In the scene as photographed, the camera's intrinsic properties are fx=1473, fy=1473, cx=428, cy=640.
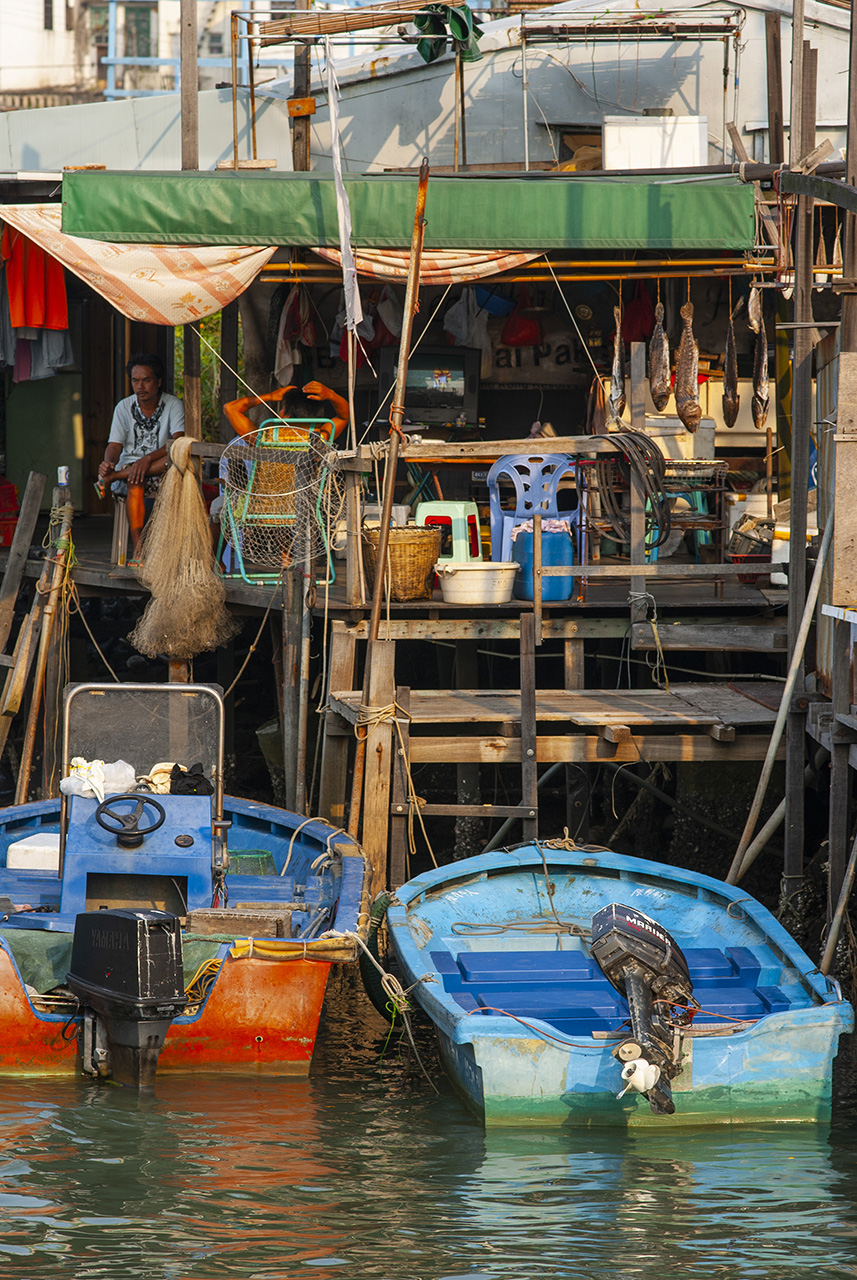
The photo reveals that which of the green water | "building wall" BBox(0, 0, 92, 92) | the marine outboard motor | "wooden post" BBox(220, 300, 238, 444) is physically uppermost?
"building wall" BBox(0, 0, 92, 92)

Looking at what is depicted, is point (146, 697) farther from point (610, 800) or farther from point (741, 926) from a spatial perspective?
point (610, 800)

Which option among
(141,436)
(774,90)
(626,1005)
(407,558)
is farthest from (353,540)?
(774,90)

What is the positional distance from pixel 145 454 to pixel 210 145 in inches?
242

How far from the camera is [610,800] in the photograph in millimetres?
10859

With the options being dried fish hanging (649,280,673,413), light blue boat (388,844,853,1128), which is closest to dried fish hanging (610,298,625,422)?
dried fish hanging (649,280,673,413)

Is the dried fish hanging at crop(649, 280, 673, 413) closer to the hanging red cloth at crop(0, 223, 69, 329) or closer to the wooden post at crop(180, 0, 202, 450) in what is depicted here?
the wooden post at crop(180, 0, 202, 450)

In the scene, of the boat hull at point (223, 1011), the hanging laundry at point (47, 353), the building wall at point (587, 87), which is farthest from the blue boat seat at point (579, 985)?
the building wall at point (587, 87)

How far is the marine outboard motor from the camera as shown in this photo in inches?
228

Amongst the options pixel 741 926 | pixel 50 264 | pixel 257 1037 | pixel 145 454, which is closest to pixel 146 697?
pixel 257 1037

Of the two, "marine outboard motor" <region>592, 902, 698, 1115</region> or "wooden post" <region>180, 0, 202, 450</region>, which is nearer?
"marine outboard motor" <region>592, 902, 698, 1115</region>

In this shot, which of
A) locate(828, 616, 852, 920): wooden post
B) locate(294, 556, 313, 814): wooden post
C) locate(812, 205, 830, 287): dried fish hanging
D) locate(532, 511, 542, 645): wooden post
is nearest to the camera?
locate(828, 616, 852, 920): wooden post

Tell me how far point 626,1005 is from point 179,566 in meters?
5.05

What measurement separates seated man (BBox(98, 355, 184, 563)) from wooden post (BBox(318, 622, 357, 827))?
7.81 feet

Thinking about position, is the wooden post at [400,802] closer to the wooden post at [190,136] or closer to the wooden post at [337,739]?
the wooden post at [337,739]
